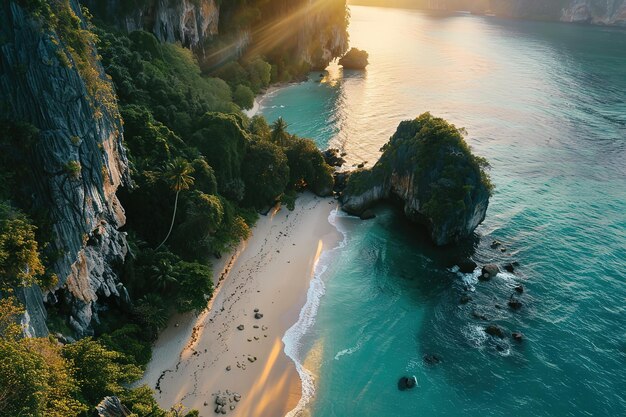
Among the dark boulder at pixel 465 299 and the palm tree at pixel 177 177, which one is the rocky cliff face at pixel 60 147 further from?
the dark boulder at pixel 465 299

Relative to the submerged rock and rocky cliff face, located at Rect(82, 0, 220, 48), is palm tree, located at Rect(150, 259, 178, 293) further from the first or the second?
rocky cliff face, located at Rect(82, 0, 220, 48)

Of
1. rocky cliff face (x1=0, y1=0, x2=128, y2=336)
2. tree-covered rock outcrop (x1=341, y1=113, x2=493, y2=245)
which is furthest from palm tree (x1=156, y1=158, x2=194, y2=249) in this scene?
tree-covered rock outcrop (x1=341, y1=113, x2=493, y2=245)

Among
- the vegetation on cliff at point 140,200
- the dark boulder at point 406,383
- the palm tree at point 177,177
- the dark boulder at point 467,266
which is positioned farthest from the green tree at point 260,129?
the dark boulder at point 406,383

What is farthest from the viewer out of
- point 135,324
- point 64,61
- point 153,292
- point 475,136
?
point 475,136

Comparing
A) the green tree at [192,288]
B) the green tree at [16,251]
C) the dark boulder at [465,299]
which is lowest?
the dark boulder at [465,299]

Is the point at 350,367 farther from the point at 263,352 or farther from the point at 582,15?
the point at 582,15

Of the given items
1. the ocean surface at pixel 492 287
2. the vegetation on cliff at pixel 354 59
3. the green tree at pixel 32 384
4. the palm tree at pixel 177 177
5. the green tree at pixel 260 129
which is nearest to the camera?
the green tree at pixel 32 384

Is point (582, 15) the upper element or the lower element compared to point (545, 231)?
upper

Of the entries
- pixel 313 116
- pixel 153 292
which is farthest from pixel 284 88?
pixel 153 292
